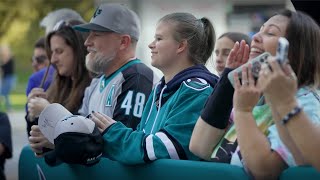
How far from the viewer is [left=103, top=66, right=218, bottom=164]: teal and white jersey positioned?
3.07 meters

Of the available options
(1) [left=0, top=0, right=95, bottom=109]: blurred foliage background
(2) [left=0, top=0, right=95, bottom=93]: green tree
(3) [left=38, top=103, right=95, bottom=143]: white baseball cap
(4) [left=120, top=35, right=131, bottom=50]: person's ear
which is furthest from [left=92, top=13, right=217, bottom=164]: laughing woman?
(2) [left=0, top=0, right=95, bottom=93]: green tree

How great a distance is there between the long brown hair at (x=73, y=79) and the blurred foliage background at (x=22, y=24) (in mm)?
7659

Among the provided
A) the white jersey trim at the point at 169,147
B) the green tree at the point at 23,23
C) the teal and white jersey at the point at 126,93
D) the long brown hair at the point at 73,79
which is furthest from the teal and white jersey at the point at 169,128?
the green tree at the point at 23,23

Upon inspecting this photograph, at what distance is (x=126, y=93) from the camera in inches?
155

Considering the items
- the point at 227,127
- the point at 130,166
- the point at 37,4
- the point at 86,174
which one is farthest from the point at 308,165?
the point at 37,4

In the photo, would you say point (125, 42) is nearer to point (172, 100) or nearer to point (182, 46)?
point (182, 46)

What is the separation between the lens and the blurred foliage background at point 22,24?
47.7 feet

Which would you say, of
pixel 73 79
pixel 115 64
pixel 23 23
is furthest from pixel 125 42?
pixel 23 23

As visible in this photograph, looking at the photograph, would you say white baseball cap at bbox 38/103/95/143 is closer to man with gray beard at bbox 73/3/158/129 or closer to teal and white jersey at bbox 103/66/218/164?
teal and white jersey at bbox 103/66/218/164

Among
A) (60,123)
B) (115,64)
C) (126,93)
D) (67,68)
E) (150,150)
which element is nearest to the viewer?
(150,150)

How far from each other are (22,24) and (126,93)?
13368 mm

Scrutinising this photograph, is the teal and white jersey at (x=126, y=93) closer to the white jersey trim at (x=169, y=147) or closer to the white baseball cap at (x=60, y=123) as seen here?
the white baseball cap at (x=60, y=123)

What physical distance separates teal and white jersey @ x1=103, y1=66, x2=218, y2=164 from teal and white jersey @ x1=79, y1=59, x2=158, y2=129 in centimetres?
48

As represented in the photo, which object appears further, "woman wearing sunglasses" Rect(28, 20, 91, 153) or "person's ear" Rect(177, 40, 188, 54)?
"woman wearing sunglasses" Rect(28, 20, 91, 153)
